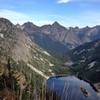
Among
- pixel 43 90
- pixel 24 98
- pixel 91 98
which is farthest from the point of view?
pixel 91 98

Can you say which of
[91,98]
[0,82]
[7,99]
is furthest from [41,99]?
[91,98]

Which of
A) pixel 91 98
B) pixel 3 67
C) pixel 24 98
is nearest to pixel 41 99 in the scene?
pixel 24 98

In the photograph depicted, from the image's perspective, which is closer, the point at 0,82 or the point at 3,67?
the point at 0,82

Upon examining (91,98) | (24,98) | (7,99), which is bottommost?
(91,98)

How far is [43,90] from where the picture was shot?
2194 cm

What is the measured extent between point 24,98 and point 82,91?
134 meters

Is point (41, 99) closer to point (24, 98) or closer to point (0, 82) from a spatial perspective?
point (24, 98)

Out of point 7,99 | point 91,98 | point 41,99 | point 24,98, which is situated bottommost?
point 91,98

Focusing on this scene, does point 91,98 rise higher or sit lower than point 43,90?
lower

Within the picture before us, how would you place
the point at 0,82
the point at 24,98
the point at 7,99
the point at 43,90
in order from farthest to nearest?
the point at 0,82
the point at 24,98
the point at 7,99
the point at 43,90

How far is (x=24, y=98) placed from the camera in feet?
193

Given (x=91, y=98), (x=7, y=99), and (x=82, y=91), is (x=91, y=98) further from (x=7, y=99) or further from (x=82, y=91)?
(x=7, y=99)

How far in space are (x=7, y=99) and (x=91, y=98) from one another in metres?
156

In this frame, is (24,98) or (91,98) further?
(91,98)
